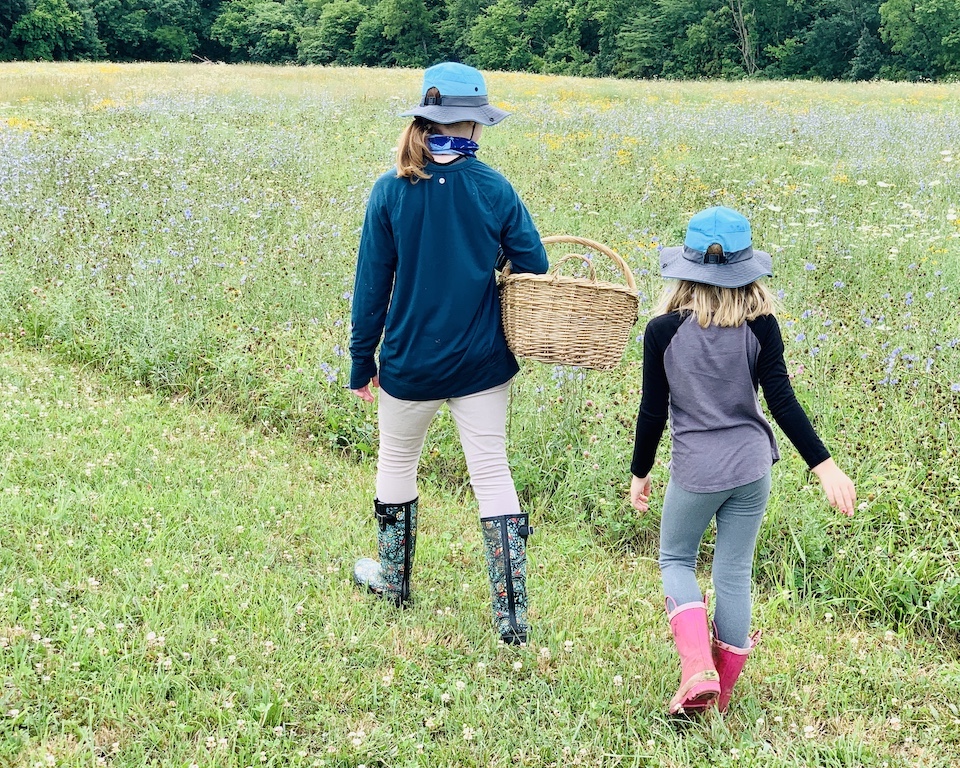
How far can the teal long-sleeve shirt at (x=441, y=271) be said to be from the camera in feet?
9.60

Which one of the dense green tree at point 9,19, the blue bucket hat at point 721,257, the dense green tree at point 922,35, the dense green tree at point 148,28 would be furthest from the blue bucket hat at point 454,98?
the dense green tree at point 148,28

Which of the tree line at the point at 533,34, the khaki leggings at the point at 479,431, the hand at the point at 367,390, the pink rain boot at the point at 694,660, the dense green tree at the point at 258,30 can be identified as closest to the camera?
the pink rain boot at the point at 694,660

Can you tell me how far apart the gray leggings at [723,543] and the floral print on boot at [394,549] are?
3.38 feet

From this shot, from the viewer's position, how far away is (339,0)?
63.5m

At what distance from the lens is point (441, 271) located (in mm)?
2961

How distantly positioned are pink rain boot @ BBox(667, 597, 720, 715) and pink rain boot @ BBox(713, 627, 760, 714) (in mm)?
78

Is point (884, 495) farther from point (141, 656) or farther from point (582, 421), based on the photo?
point (141, 656)

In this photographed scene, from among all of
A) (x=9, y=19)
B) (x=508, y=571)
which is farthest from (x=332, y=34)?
(x=508, y=571)

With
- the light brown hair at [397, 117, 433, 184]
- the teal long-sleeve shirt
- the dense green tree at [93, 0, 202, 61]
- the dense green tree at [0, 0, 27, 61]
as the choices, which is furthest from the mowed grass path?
the dense green tree at [93, 0, 202, 61]

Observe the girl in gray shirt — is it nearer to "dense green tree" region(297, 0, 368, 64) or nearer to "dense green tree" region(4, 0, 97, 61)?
"dense green tree" region(4, 0, 97, 61)

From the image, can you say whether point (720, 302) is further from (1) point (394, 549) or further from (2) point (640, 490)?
(1) point (394, 549)

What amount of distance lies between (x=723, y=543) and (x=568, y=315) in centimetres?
92

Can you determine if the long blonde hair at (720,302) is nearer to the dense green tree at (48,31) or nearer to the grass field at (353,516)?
the grass field at (353,516)

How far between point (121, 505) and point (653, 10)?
5780cm
